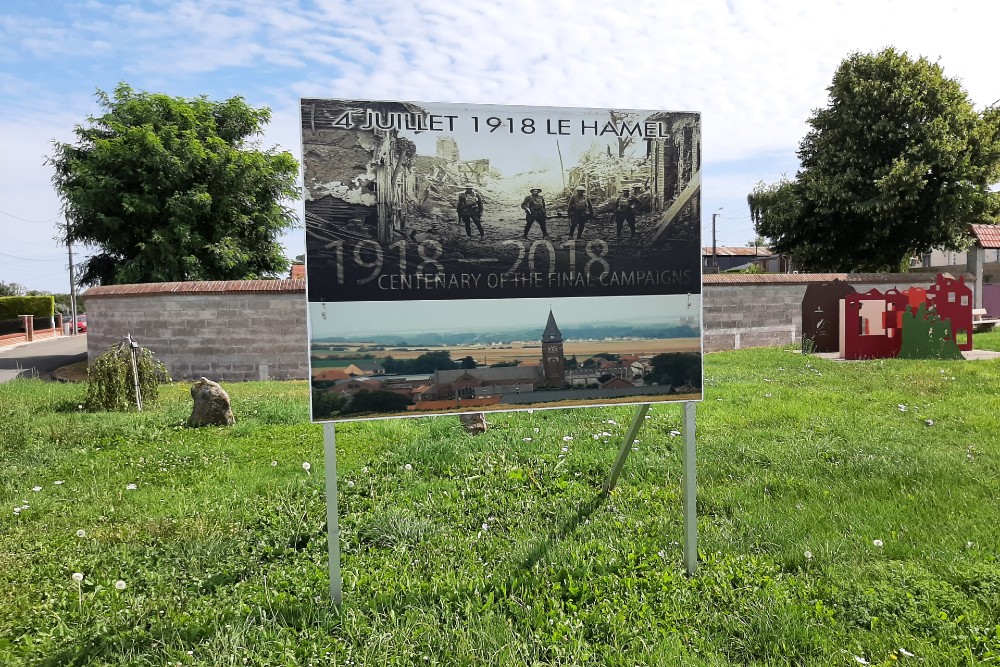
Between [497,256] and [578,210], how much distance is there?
49 cm

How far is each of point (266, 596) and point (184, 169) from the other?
15.8 meters

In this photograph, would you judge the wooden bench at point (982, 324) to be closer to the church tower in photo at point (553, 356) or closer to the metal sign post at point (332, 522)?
the church tower in photo at point (553, 356)

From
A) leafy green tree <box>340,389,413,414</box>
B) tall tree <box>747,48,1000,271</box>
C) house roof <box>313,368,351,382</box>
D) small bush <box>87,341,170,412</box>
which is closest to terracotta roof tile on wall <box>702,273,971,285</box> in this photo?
tall tree <box>747,48,1000,271</box>

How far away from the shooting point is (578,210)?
3.25 metres

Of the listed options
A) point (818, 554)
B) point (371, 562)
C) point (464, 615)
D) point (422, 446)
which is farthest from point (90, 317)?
point (818, 554)

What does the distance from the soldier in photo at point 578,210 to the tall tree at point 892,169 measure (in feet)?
56.6

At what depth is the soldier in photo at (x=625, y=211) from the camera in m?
3.32

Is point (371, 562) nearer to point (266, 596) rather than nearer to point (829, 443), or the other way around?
point (266, 596)

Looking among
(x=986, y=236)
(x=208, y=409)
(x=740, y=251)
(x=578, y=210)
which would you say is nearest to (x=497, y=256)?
(x=578, y=210)

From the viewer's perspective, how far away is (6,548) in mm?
3697

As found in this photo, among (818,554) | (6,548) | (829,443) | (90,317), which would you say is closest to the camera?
(818,554)

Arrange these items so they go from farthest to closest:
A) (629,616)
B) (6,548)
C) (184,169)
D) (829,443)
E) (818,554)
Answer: (184,169) < (829,443) < (6,548) < (818,554) < (629,616)

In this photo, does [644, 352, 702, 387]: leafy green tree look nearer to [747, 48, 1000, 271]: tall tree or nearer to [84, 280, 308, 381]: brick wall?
[84, 280, 308, 381]: brick wall

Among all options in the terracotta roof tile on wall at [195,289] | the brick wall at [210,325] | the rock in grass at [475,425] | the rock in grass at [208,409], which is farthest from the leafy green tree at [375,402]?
the terracotta roof tile on wall at [195,289]
